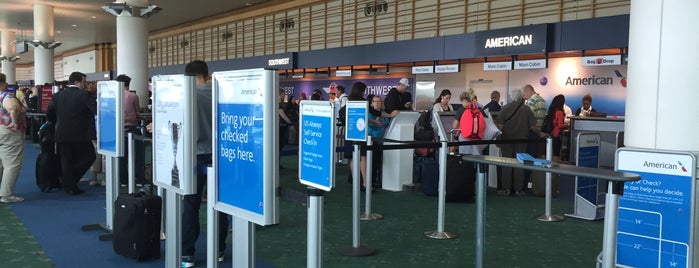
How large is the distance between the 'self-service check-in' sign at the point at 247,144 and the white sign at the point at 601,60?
8.71m

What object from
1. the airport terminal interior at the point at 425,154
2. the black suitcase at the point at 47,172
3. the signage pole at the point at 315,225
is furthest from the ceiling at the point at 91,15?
the signage pole at the point at 315,225

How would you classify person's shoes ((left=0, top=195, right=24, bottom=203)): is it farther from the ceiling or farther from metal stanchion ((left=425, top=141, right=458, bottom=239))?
the ceiling

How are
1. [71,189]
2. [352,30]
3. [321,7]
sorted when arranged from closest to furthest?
[71,189]
[352,30]
[321,7]

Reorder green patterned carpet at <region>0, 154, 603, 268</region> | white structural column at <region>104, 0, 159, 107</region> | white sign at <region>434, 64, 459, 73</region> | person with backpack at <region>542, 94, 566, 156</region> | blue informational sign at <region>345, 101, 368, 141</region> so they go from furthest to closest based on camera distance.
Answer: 1. white structural column at <region>104, 0, 159, 107</region>
2. white sign at <region>434, 64, 459, 73</region>
3. person with backpack at <region>542, 94, 566, 156</region>
4. blue informational sign at <region>345, 101, 368, 141</region>
5. green patterned carpet at <region>0, 154, 603, 268</region>

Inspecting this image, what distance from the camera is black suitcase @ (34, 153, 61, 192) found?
7082 millimetres

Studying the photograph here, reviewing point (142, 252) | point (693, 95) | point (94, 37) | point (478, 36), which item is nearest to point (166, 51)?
point (94, 37)

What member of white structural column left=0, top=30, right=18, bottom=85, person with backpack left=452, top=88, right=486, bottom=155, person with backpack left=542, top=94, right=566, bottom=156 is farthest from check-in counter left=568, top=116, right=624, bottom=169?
white structural column left=0, top=30, right=18, bottom=85

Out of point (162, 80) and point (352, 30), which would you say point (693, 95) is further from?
point (352, 30)

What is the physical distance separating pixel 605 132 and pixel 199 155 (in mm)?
4714

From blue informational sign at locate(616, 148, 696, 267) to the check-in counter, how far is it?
2.89m

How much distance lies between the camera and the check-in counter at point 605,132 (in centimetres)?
634

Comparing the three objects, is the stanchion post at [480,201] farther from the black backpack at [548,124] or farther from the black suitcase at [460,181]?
the black backpack at [548,124]

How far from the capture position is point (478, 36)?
11195 millimetres

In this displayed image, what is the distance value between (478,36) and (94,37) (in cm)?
2298
